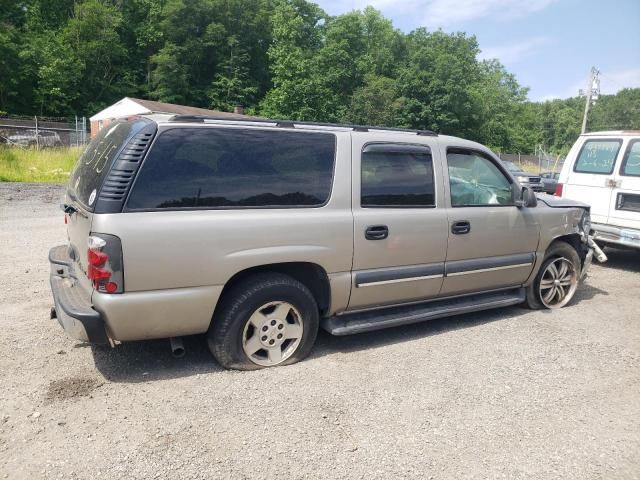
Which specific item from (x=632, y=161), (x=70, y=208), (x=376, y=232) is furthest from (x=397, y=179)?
(x=632, y=161)

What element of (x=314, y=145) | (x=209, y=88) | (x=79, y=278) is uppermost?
(x=209, y=88)

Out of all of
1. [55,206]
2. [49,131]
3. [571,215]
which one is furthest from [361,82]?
[571,215]

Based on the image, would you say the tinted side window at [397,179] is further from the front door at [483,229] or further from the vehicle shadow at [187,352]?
the vehicle shadow at [187,352]

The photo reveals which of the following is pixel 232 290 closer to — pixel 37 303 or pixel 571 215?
pixel 37 303

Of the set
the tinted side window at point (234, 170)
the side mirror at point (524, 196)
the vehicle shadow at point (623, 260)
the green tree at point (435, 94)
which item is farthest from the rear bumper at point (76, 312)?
the green tree at point (435, 94)

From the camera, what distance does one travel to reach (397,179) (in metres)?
4.32

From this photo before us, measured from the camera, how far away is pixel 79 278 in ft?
12.1

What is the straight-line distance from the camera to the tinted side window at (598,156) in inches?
301

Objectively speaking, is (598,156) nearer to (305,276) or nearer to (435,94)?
(305,276)

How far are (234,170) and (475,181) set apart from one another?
2542 millimetres

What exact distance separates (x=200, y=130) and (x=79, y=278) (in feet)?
4.76

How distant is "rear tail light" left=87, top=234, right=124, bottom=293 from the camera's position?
3133 millimetres

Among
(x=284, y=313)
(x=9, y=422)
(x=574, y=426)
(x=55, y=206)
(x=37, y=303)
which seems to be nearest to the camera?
(x=9, y=422)

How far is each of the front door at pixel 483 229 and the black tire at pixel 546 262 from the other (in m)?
0.27
